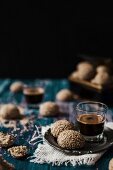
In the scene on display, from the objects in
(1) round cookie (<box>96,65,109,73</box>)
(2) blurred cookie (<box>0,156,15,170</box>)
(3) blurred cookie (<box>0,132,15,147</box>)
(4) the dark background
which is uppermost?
(2) blurred cookie (<box>0,156,15,170</box>)

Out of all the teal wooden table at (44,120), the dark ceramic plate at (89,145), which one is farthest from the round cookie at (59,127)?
the teal wooden table at (44,120)

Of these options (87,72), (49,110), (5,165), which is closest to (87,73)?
(87,72)

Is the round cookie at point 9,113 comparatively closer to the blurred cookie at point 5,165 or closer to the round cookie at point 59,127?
the round cookie at point 59,127

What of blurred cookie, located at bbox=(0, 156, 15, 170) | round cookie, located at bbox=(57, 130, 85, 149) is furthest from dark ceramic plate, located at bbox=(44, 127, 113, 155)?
blurred cookie, located at bbox=(0, 156, 15, 170)

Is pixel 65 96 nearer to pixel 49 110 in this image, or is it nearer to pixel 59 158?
→ pixel 49 110

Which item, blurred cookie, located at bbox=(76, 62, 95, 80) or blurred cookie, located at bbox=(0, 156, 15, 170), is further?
blurred cookie, located at bbox=(76, 62, 95, 80)

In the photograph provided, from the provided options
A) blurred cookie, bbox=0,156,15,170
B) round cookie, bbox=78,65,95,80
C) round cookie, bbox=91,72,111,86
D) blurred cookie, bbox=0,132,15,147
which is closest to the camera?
blurred cookie, bbox=0,156,15,170

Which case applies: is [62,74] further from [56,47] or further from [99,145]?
[99,145]

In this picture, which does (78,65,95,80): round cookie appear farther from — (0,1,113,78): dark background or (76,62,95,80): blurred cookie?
(0,1,113,78): dark background

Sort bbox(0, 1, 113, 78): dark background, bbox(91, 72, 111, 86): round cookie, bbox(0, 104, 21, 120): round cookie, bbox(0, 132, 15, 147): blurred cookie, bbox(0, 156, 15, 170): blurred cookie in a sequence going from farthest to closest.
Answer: bbox(0, 1, 113, 78): dark background, bbox(91, 72, 111, 86): round cookie, bbox(0, 104, 21, 120): round cookie, bbox(0, 132, 15, 147): blurred cookie, bbox(0, 156, 15, 170): blurred cookie
